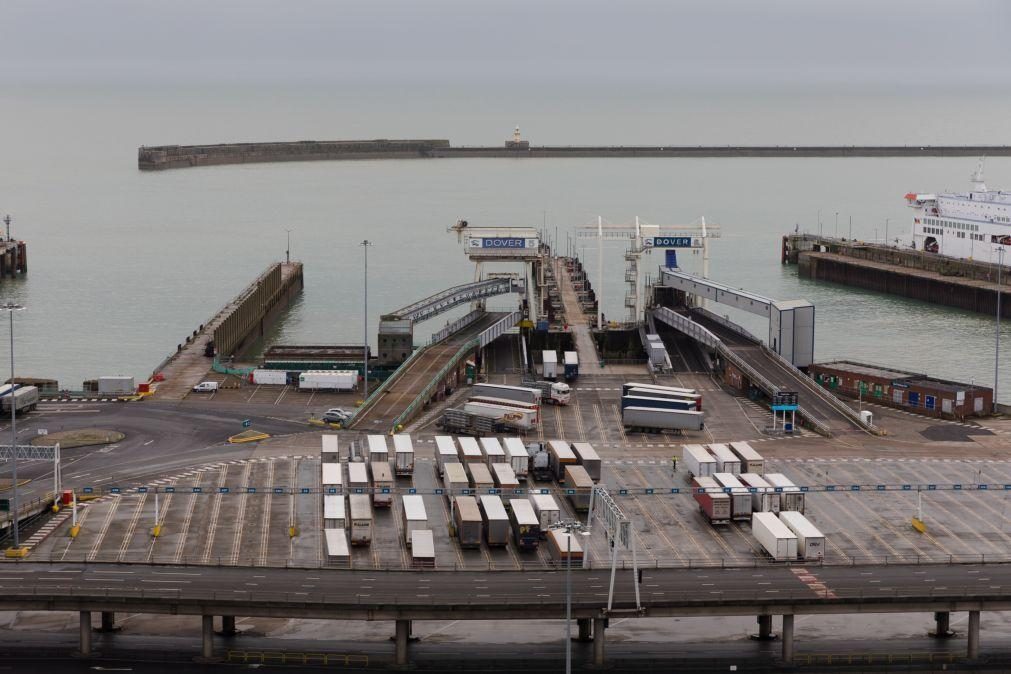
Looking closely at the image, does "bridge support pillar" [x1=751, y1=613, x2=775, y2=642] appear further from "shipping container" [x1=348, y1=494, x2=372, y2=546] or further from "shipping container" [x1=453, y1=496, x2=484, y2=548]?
"shipping container" [x1=348, y1=494, x2=372, y2=546]

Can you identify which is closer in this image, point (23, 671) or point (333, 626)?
point (23, 671)

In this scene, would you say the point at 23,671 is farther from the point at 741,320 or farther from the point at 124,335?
the point at 741,320

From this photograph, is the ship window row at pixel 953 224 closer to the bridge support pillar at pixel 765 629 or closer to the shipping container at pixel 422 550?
the bridge support pillar at pixel 765 629

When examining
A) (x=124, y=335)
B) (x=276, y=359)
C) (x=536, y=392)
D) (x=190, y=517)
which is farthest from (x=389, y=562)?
(x=124, y=335)

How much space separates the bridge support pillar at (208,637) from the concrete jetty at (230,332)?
42.2 metres

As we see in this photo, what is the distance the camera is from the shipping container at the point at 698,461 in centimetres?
7625

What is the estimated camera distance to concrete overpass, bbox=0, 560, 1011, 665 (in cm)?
5556

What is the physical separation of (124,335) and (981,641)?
88.3m

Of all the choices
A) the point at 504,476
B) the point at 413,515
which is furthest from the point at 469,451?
the point at 413,515

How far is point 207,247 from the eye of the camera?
624 ft

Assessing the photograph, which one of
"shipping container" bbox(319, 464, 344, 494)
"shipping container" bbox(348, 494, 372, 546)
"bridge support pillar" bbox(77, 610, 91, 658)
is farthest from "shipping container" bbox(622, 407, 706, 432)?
"bridge support pillar" bbox(77, 610, 91, 658)

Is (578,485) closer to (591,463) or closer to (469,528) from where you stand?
(591,463)

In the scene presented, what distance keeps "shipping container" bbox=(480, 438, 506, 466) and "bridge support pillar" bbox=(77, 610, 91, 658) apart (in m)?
25.3

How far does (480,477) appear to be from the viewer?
73875 millimetres
